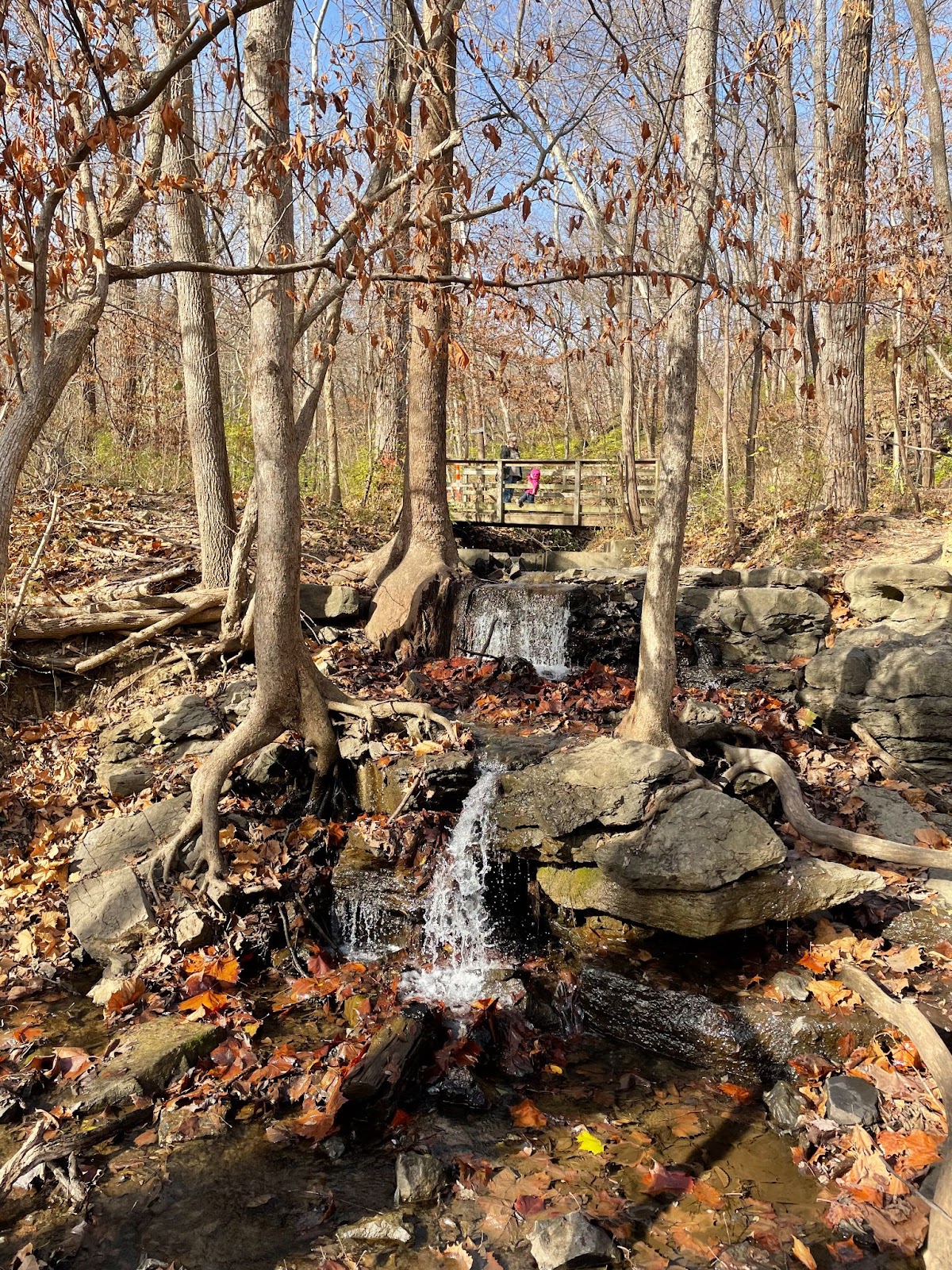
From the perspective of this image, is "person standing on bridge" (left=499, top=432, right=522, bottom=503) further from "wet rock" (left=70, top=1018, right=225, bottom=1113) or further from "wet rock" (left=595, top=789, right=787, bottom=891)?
"wet rock" (left=70, top=1018, right=225, bottom=1113)

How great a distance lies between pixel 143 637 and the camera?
8.12 metres

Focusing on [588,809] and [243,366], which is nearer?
[588,809]

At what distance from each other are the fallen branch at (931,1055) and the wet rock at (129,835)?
188 inches

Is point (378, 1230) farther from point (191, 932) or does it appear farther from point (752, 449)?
point (752, 449)

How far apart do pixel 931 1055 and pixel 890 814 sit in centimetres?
269

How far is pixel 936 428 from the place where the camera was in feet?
54.3

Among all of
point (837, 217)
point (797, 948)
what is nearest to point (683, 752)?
point (797, 948)

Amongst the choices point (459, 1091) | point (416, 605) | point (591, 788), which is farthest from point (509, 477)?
point (459, 1091)

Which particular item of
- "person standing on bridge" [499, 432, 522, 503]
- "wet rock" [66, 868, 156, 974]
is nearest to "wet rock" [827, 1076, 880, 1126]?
"wet rock" [66, 868, 156, 974]

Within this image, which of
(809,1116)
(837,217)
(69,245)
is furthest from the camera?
(837,217)

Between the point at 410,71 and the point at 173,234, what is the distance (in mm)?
4731

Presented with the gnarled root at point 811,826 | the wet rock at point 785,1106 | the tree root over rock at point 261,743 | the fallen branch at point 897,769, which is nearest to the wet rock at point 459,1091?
the wet rock at point 785,1106

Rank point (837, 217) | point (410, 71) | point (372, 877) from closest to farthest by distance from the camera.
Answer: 1. point (410, 71)
2. point (372, 877)
3. point (837, 217)

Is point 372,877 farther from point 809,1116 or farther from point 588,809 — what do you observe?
point 809,1116
